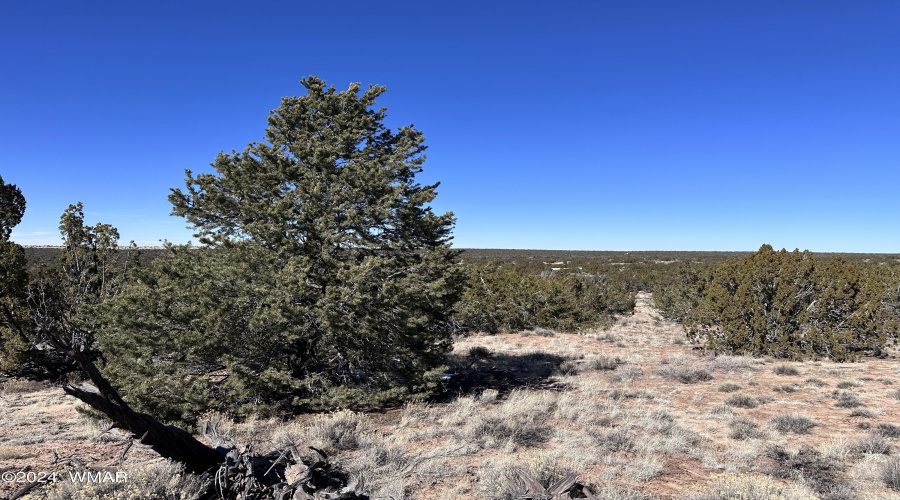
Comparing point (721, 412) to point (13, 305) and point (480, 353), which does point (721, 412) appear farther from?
point (13, 305)

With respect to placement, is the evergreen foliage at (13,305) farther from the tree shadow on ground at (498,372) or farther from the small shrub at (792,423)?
the small shrub at (792,423)

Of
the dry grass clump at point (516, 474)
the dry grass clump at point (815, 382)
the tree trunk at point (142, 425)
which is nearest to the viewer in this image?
the tree trunk at point (142, 425)

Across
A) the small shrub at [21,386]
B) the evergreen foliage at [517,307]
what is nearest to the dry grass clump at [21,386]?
the small shrub at [21,386]

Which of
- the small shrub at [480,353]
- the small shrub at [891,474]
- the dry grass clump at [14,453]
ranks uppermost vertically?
the small shrub at [891,474]

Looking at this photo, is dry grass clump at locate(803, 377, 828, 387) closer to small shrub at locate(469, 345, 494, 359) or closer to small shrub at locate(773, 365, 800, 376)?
small shrub at locate(773, 365, 800, 376)

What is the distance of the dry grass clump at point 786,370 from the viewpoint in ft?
38.5

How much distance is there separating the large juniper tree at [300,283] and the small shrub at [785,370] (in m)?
9.99

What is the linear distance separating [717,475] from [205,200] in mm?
10322

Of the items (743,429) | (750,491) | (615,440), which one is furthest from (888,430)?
(615,440)

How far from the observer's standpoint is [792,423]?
24.6ft

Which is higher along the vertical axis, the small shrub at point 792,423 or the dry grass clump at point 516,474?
the dry grass clump at point 516,474

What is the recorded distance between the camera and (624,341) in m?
18.3

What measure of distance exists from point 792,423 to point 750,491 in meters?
3.93

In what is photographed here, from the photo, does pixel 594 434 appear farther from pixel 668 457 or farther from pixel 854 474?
pixel 854 474
